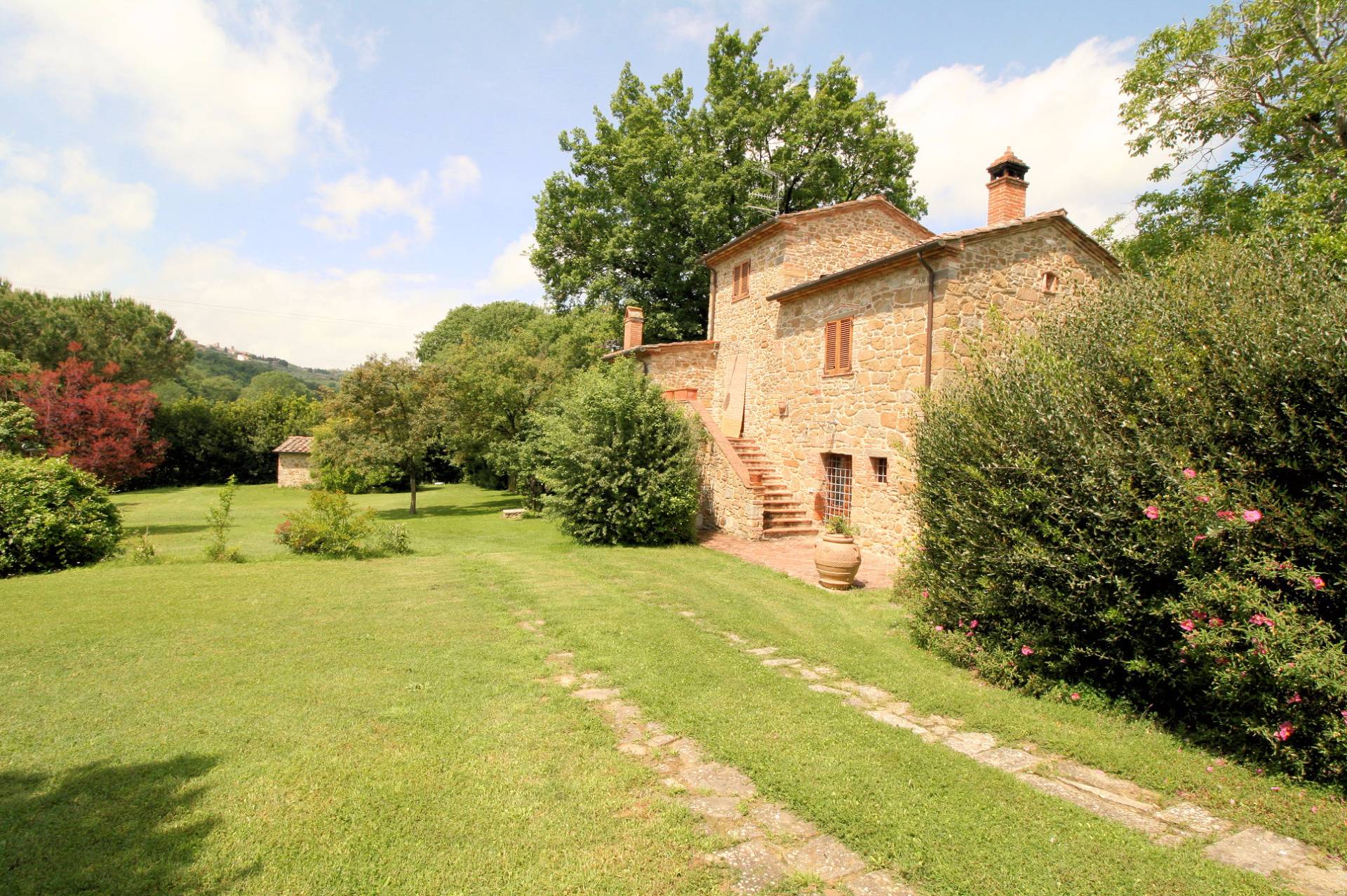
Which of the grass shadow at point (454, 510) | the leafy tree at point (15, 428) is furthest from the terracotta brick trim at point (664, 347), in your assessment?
the leafy tree at point (15, 428)

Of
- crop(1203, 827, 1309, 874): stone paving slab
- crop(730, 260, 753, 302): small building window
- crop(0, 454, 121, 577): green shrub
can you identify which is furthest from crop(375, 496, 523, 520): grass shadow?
crop(1203, 827, 1309, 874): stone paving slab

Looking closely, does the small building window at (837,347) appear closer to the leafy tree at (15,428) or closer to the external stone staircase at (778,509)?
the external stone staircase at (778,509)

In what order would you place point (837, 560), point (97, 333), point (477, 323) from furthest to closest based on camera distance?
1. point (477, 323)
2. point (97, 333)
3. point (837, 560)

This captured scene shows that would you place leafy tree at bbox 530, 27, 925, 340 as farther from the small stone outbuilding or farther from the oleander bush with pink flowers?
the oleander bush with pink flowers

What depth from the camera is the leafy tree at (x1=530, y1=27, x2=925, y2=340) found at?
2706 centimetres

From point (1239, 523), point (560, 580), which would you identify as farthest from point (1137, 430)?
point (560, 580)

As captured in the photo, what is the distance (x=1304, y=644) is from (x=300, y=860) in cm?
540

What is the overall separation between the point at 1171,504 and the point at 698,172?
84.4 feet

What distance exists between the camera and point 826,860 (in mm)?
3070

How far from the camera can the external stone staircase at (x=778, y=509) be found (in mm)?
14188

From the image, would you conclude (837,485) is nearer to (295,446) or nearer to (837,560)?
(837,560)

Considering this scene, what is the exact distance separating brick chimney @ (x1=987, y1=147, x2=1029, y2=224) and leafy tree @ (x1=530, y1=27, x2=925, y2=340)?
13387 millimetres

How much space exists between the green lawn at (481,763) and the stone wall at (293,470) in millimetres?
31949

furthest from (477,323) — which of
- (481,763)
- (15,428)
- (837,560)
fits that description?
(481,763)
